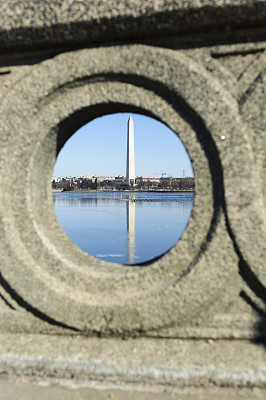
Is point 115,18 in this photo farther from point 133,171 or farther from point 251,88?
point 133,171

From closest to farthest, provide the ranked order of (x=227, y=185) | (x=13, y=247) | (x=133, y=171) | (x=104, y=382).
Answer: (x=104, y=382)
(x=227, y=185)
(x=13, y=247)
(x=133, y=171)

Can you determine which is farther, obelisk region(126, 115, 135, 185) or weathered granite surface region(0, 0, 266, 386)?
obelisk region(126, 115, 135, 185)

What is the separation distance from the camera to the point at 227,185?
248 cm

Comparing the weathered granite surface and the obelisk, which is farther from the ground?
the obelisk

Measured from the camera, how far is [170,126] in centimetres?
262

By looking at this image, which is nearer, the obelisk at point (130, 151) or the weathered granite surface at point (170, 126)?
the weathered granite surface at point (170, 126)

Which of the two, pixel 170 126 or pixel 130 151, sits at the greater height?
pixel 130 151

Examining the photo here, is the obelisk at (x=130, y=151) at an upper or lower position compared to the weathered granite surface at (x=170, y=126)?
upper

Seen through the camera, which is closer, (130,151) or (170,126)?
(170,126)

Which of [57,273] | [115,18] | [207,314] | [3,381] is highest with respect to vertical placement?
[115,18]

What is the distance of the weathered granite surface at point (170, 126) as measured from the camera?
2477mm

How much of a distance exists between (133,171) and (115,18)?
153 ft

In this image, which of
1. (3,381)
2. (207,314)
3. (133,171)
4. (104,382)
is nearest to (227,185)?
(207,314)

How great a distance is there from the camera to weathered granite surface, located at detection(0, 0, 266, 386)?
248cm
